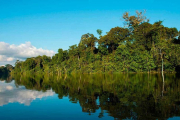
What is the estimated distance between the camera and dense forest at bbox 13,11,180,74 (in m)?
56.7

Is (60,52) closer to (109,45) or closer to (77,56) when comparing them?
(77,56)

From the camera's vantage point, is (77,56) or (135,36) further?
(77,56)

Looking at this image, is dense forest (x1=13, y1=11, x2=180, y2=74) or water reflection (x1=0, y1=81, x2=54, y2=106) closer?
water reflection (x1=0, y1=81, x2=54, y2=106)

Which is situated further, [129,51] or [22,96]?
[129,51]

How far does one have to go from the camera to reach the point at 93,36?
84.5 m

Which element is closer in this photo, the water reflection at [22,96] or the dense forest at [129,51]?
the water reflection at [22,96]

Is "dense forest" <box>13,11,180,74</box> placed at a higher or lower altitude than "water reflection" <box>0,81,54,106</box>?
higher

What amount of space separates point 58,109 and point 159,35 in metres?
63.1

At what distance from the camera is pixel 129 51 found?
219 feet

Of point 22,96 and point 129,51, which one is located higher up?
point 129,51

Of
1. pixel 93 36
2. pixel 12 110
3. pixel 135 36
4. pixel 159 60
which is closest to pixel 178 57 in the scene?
pixel 159 60

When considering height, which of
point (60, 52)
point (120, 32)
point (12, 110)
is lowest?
point (12, 110)

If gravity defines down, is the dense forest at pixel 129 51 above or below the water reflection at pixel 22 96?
above

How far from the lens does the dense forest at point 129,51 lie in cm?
5672
